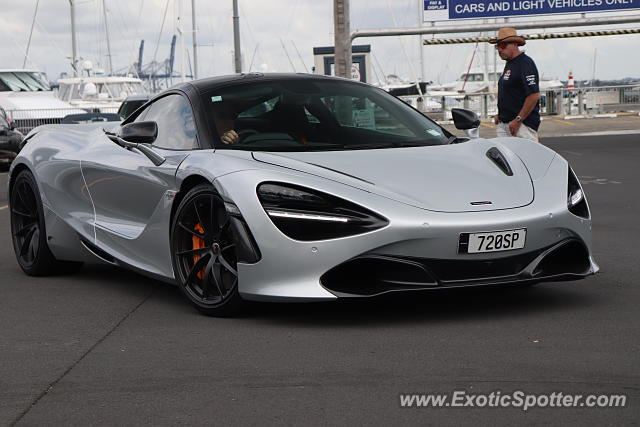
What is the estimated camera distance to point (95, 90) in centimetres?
4666

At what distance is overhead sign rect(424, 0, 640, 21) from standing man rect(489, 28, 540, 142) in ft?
70.6

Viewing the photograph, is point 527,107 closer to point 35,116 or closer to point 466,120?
point 466,120

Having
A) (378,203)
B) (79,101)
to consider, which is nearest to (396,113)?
(378,203)

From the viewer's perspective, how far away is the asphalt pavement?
12.9ft

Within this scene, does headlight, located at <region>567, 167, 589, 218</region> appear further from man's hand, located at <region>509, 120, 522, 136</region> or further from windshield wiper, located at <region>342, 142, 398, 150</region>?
man's hand, located at <region>509, 120, 522, 136</region>

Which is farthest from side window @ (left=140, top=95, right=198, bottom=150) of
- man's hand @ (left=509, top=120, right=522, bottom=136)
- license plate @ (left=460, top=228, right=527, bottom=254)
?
man's hand @ (left=509, top=120, right=522, bottom=136)

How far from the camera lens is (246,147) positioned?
6.02m

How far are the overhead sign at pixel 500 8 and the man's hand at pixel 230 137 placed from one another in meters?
26.0

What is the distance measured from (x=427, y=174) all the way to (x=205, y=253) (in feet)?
4.00

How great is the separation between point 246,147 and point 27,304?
1.66 meters

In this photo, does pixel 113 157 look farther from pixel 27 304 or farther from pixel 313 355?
pixel 313 355

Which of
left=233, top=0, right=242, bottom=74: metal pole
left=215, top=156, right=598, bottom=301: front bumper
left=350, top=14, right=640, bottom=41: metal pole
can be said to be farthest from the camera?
left=233, top=0, right=242, bottom=74: metal pole
